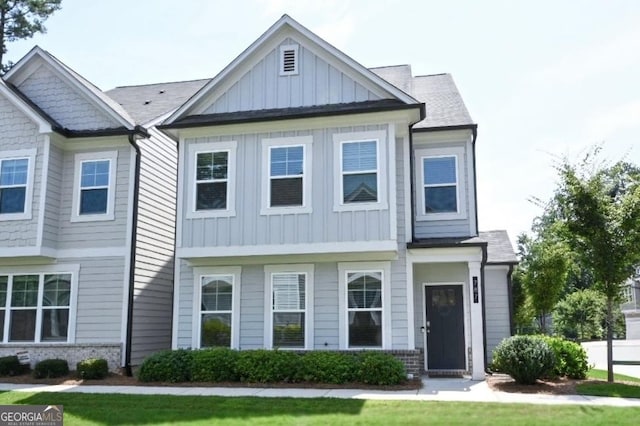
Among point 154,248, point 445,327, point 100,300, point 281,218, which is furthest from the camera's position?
point 154,248

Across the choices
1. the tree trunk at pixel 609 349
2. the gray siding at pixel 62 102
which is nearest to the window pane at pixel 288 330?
the tree trunk at pixel 609 349

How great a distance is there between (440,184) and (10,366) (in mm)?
11554

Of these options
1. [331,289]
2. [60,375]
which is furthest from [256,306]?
[60,375]

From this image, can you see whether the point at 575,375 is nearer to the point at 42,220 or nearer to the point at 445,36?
the point at 445,36

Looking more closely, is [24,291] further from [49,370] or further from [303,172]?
[303,172]

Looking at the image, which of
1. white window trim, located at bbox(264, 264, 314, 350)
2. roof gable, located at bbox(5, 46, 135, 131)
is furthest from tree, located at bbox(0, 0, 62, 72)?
white window trim, located at bbox(264, 264, 314, 350)

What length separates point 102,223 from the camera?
15.8 meters

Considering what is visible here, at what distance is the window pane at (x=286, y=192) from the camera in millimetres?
14242

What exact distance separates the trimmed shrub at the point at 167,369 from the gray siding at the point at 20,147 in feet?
15.4

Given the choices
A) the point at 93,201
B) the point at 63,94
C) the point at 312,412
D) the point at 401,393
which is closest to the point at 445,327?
the point at 401,393

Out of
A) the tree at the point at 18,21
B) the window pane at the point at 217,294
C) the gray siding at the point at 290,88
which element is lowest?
the window pane at the point at 217,294

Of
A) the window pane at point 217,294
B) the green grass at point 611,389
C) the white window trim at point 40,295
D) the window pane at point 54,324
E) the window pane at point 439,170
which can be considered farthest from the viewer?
the window pane at point 54,324

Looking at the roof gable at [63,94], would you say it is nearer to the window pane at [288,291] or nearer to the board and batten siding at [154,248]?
the board and batten siding at [154,248]

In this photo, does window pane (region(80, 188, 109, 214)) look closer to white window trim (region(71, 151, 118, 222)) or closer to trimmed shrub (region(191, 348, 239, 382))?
white window trim (region(71, 151, 118, 222))
